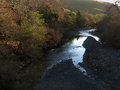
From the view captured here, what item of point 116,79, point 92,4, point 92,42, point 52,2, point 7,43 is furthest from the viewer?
point 92,4

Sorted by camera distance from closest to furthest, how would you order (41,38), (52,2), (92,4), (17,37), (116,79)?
1. (116,79)
2. (17,37)
3. (41,38)
4. (52,2)
5. (92,4)

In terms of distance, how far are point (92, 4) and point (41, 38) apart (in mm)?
167274

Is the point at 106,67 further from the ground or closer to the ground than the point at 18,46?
closer to the ground

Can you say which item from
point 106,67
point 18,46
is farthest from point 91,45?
point 18,46

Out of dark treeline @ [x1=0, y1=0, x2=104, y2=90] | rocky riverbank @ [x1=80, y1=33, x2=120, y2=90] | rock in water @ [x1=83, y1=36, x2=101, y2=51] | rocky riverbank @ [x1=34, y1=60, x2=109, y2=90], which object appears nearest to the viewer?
rocky riverbank @ [x1=34, y1=60, x2=109, y2=90]

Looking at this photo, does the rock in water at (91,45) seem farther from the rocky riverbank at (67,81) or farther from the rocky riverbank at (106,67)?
the rocky riverbank at (67,81)

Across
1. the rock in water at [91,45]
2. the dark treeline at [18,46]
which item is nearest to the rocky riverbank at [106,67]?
the rock in water at [91,45]

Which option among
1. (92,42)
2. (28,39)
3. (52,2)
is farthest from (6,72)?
(52,2)

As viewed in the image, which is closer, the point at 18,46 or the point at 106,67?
the point at 106,67

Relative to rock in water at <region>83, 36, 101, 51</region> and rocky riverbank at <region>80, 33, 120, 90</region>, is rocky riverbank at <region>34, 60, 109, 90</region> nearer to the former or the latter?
rocky riverbank at <region>80, 33, 120, 90</region>

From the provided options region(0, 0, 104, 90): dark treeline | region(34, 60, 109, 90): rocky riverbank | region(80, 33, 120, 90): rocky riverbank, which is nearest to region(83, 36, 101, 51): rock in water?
region(80, 33, 120, 90): rocky riverbank

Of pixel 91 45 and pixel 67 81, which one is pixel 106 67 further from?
pixel 91 45

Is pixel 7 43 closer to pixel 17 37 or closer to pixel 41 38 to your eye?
pixel 17 37

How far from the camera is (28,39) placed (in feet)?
83.3
